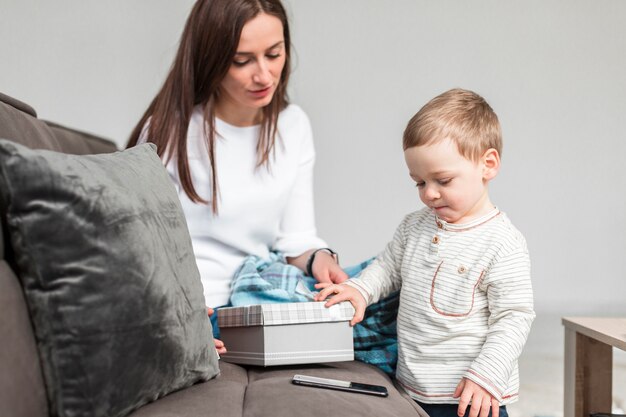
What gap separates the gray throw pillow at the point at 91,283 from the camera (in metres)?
0.88

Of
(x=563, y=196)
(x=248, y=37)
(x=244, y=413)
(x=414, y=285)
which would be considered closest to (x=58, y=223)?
(x=244, y=413)

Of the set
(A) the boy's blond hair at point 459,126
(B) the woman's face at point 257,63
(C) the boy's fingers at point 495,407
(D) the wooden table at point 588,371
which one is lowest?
(D) the wooden table at point 588,371

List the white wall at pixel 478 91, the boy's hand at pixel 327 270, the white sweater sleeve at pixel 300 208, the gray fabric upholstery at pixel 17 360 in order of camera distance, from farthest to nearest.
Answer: the white wall at pixel 478 91
the white sweater sleeve at pixel 300 208
the boy's hand at pixel 327 270
the gray fabric upholstery at pixel 17 360

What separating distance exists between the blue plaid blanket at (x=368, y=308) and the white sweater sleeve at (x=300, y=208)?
0.88 ft

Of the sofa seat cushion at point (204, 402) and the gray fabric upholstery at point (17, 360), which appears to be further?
the sofa seat cushion at point (204, 402)

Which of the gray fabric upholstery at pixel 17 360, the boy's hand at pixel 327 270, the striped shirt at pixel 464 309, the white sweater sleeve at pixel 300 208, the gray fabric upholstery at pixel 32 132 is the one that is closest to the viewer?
the gray fabric upholstery at pixel 17 360

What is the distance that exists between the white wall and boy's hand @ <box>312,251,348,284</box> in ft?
4.03

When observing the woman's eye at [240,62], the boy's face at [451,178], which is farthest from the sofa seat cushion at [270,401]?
the woman's eye at [240,62]

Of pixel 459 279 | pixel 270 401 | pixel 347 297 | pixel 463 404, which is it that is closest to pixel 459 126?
pixel 459 279

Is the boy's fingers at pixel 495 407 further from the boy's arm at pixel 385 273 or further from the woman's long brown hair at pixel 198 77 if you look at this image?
the woman's long brown hair at pixel 198 77

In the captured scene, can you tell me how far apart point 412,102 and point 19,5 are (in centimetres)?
161

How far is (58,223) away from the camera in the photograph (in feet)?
2.91

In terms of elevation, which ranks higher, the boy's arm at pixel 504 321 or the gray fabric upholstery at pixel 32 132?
the gray fabric upholstery at pixel 32 132

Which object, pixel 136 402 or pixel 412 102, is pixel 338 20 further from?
pixel 136 402
